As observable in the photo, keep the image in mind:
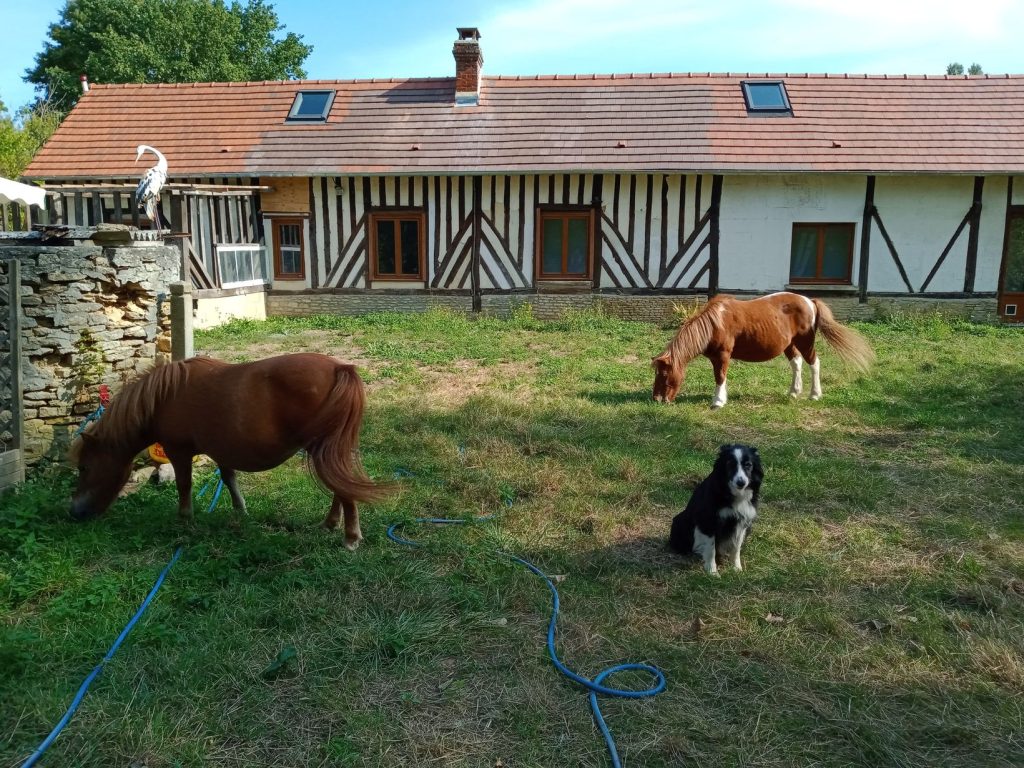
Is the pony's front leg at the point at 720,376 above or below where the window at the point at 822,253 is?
below

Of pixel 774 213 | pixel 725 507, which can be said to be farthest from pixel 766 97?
pixel 725 507

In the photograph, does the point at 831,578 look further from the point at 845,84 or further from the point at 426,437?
→ the point at 845,84

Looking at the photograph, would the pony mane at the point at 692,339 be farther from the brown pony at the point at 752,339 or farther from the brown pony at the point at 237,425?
the brown pony at the point at 237,425

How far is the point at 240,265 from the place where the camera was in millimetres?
15039

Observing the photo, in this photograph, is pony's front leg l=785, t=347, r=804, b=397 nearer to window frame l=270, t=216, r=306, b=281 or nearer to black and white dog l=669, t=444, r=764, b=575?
black and white dog l=669, t=444, r=764, b=575

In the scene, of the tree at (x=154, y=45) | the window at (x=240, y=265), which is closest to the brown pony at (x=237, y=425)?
the window at (x=240, y=265)

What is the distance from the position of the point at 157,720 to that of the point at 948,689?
3268 millimetres

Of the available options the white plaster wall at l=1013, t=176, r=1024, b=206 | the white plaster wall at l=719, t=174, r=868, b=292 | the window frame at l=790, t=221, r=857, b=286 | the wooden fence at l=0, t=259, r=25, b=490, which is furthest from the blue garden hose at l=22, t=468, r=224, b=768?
the white plaster wall at l=1013, t=176, r=1024, b=206

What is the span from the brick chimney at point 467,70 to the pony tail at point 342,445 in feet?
46.2

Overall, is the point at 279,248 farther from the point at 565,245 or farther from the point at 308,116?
the point at 565,245

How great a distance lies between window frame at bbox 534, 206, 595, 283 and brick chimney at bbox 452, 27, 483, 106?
3.58 m

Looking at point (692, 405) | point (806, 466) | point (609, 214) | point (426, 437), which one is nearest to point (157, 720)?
point (426, 437)

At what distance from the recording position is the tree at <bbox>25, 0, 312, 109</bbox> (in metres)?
30.2

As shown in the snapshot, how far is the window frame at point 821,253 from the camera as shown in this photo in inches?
600
